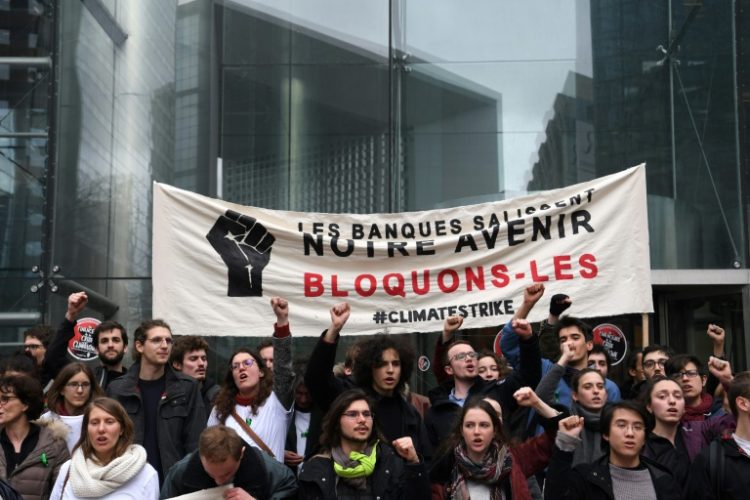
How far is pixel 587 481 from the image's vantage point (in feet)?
20.7

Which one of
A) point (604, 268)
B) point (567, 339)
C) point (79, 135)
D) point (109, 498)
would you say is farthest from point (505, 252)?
point (79, 135)

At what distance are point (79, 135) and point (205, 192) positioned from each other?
4.78ft

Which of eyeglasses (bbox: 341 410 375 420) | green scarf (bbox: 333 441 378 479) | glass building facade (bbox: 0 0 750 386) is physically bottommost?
green scarf (bbox: 333 441 378 479)

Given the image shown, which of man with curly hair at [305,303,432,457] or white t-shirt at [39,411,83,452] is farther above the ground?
man with curly hair at [305,303,432,457]

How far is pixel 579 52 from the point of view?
39.5ft

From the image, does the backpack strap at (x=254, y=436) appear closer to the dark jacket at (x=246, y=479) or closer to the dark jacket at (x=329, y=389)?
the dark jacket at (x=329, y=389)

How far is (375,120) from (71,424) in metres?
5.59

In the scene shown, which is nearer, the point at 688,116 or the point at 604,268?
the point at 604,268

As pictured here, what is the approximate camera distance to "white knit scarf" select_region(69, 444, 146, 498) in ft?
20.4

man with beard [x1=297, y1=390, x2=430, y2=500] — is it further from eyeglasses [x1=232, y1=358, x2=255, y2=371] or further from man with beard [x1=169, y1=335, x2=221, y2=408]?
man with beard [x1=169, y1=335, x2=221, y2=408]

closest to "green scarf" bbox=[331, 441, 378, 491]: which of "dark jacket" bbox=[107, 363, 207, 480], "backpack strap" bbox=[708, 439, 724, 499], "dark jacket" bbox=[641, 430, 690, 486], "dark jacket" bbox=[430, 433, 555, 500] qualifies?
"dark jacket" bbox=[430, 433, 555, 500]

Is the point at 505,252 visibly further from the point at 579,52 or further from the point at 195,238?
the point at 579,52

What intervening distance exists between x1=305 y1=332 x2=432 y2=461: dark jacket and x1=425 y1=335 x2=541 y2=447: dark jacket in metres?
0.17

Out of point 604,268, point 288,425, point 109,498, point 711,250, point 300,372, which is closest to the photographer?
point 109,498
